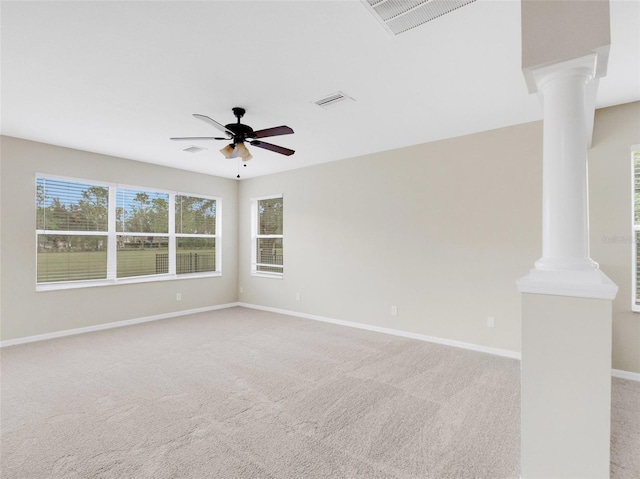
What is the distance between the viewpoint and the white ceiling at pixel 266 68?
6.65 feet

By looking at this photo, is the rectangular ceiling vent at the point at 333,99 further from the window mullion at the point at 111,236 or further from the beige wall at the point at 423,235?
the window mullion at the point at 111,236

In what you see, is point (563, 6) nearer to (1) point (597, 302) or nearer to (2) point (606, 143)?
(1) point (597, 302)

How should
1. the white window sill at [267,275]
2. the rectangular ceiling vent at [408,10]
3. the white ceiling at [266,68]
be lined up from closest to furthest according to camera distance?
the rectangular ceiling vent at [408,10] → the white ceiling at [266,68] → the white window sill at [267,275]

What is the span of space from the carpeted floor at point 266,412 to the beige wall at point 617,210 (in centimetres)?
47

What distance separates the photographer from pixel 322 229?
5680mm

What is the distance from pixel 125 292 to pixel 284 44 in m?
4.71

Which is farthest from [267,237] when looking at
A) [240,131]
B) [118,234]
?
[240,131]

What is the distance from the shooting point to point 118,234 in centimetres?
532

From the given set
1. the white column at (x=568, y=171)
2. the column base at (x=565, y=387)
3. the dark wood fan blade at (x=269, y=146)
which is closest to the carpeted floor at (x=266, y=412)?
the column base at (x=565, y=387)

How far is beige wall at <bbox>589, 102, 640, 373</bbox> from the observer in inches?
129

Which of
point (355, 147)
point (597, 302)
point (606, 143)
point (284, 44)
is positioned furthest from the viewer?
point (355, 147)

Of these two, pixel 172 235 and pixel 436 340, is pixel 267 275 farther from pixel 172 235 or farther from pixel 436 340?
pixel 436 340

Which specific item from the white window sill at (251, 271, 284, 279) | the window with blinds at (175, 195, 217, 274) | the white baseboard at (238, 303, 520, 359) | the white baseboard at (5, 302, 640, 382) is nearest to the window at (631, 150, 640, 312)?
the white baseboard at (5, 302, 640, 382)

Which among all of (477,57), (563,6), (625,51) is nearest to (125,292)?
(477,57)
